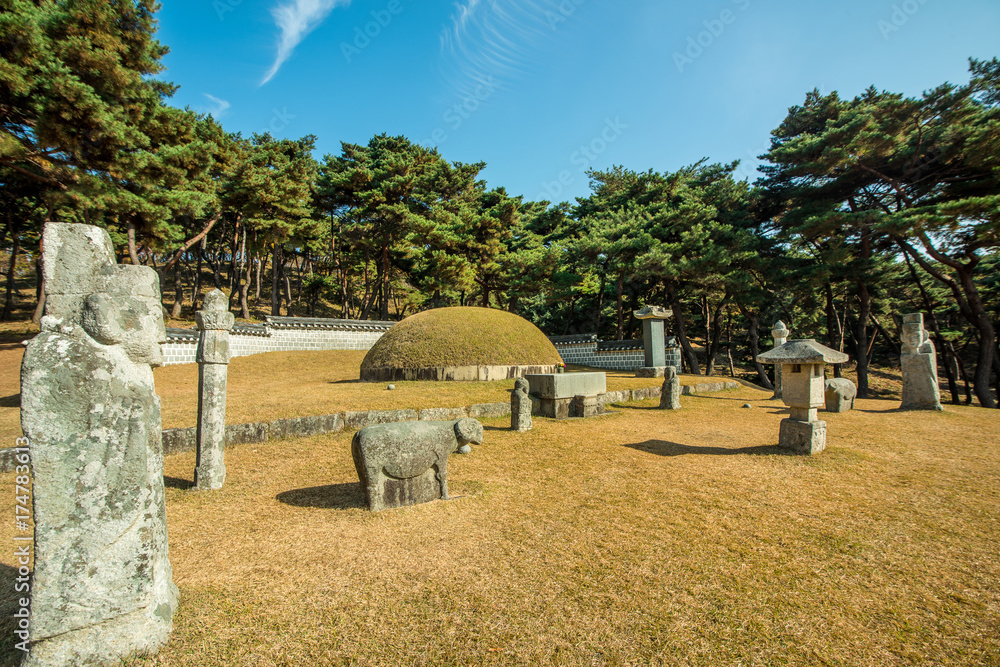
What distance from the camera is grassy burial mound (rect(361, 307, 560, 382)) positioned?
1420 centimetres

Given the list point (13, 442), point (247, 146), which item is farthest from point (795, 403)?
point (247, 146)

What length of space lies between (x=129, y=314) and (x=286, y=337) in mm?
23149

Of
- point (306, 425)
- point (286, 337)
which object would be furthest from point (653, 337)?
point (286, 337)

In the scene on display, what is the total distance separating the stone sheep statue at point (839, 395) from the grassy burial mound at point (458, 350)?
27.0 ft

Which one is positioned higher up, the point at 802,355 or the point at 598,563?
the point at 802,355

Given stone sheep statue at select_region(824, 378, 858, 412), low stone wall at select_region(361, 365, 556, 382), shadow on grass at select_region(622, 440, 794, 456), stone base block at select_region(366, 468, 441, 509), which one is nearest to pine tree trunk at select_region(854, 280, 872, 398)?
stone sheep statue at select_region(824, 378, 858, 412)

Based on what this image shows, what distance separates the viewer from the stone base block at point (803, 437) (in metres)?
6.82

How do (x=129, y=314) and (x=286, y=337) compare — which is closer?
(x=129, y=314)

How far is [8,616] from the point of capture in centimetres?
295

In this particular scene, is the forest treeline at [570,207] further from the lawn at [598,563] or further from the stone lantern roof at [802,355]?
the stone lantern roof at [802,355]

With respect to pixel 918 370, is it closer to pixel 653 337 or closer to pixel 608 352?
→ pixel 653 337

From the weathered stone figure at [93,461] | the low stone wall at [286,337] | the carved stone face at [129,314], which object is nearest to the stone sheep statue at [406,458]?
the weathered stone figure at [93,461]

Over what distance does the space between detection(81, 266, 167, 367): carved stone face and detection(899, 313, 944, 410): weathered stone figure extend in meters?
15.7

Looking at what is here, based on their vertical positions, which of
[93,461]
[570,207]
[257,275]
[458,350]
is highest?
[570,207]
